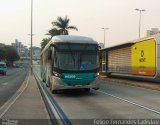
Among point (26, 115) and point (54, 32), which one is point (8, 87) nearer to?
point (26, 115)

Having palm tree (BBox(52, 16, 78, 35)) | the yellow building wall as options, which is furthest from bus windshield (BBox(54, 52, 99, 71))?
palm tree (BBox(52, 16, 78, 35))

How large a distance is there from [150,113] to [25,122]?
4375 millimetres

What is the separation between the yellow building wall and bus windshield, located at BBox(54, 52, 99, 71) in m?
9.41

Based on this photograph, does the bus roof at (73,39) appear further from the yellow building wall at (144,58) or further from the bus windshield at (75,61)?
the yellow building wall at (144,58)

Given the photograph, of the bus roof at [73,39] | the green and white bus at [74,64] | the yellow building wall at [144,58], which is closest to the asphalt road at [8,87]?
the green and white bus at [74,64]

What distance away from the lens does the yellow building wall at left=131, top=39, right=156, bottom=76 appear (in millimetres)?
31688

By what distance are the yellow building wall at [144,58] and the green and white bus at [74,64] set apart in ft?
30.2

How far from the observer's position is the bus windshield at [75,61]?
22.7 m

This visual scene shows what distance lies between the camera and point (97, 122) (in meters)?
12.6

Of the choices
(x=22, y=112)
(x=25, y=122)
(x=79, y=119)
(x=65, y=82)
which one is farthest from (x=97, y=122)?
(x=65, y=82)

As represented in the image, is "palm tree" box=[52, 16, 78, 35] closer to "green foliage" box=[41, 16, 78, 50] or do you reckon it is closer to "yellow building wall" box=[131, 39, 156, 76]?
"green foliage" box=[41, 16, 78, 50]

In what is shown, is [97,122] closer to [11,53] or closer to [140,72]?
[140,72]

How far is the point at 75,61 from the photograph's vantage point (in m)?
22.8

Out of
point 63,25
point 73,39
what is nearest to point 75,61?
point 73,39
